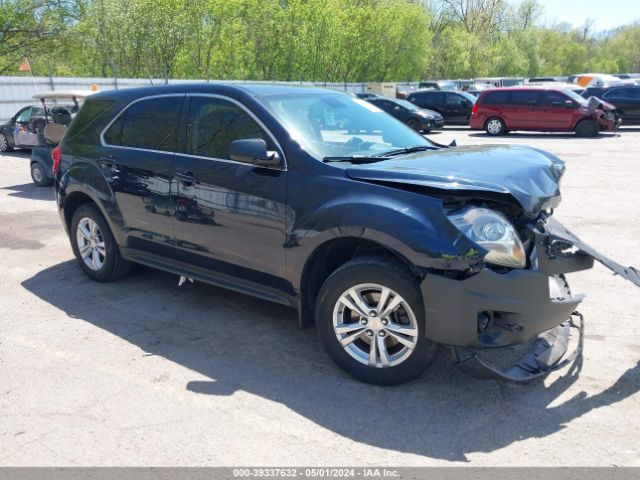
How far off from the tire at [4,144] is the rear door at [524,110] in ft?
53.7

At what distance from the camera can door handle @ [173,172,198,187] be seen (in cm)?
453

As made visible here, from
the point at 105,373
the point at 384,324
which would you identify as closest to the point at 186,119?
the point at 105,373

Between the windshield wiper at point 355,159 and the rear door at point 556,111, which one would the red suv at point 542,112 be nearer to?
the rear door at point 556,111

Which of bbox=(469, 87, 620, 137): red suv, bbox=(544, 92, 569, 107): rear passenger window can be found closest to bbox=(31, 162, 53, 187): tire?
bbox=(469, 87, 620, 137): red suv

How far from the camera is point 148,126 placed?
16.6 ft

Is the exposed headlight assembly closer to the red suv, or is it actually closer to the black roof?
the black roof

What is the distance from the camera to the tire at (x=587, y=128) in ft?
64.5

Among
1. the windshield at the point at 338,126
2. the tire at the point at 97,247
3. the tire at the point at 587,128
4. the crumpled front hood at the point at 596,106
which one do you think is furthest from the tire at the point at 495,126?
the tire at the point at 97,247

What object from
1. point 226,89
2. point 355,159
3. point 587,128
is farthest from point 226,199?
point 587,128

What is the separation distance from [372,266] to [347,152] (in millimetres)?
1058

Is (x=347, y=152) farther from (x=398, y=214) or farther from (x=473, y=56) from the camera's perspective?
(x=473, y=56)

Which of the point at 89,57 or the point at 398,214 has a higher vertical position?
the point at 89,57

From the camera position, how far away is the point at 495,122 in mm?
21359

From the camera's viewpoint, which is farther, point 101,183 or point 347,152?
point 101,183
